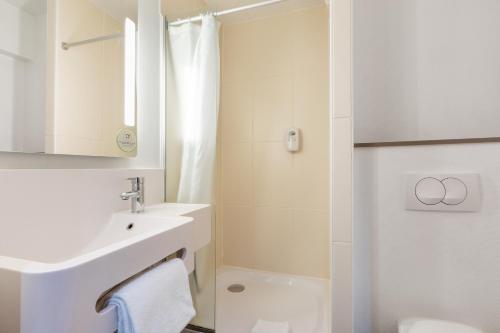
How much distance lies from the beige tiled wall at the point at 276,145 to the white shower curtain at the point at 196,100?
548 mm

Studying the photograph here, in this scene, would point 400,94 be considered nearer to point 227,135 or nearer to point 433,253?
point 433,253

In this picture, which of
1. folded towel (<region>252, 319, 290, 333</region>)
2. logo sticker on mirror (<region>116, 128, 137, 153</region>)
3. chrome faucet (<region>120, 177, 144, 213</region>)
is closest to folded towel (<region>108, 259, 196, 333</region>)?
chrome faucet (<region>120, 177, 144, 213</region>)

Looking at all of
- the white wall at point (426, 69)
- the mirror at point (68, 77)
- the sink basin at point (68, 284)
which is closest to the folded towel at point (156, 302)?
the sink basin at point (68, 284)

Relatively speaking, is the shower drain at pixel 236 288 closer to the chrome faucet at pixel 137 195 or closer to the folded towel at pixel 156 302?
the chrome faucet at pixel 137 195

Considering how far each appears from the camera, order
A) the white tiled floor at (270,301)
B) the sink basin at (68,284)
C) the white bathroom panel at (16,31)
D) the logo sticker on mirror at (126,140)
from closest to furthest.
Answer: the sink basin at (68,284) → the white bathroom panel at (16,31) → the logo sticker on mirror at (126,140) → the white tiled floor at (270,301)

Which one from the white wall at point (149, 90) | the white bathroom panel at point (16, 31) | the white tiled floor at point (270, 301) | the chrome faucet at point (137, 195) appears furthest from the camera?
the white tiled floor at point (270, 301)

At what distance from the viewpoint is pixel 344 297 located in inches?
31.3

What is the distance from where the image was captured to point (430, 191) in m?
0.87

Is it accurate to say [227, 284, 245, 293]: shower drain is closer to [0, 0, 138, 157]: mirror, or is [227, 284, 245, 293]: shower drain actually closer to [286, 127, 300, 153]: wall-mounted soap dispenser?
[286, 127, 300, 153]: wall-mounted soap dispenser

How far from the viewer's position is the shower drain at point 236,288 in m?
1.69

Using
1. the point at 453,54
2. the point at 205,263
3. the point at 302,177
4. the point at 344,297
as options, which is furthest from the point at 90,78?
the point at 453,54

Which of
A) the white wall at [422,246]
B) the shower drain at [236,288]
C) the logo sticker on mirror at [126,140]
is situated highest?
the logo sticker on mirror at [126,140]

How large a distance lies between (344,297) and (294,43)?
5.54ft

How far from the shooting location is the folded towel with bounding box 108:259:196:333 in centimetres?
48
